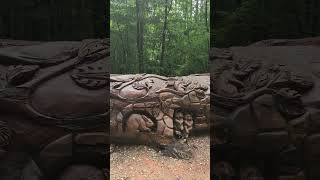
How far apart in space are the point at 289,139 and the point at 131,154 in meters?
1.93

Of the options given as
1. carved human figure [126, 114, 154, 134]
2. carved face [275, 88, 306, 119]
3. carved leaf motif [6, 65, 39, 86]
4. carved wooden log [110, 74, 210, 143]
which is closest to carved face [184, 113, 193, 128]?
carved wooden log [110, 74, 210, 143]

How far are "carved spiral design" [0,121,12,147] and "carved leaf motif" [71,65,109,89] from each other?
452mm

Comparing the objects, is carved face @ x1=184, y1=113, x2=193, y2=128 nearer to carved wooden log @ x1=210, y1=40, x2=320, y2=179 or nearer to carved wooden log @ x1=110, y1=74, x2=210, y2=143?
carved wooden log @ x1=110, y1=74, x2=210, y2=143

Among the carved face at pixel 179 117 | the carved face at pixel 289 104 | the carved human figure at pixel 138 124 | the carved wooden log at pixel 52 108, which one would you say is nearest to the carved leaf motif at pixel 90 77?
the carved wooden log at pixel 52 108

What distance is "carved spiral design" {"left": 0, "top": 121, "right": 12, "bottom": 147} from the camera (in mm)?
1934

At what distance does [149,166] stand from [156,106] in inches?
24.7

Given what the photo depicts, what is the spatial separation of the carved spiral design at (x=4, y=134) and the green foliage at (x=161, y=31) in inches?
84.7

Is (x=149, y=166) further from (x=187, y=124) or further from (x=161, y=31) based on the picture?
(x=161, y=31)

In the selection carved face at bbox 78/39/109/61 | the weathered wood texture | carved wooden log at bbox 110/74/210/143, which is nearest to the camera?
carved face at bbox 78/39/109/61

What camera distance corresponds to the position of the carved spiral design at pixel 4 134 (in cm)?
193

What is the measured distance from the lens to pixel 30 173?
1992mm

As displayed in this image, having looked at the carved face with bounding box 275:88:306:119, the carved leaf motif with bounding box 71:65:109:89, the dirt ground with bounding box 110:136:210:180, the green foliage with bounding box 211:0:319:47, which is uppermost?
the green foliage with bounding box 211:0:319:47

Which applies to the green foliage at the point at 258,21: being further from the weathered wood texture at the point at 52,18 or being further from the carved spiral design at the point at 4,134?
the carved spiral design at the point at 4,134

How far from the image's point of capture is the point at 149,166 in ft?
11.7
